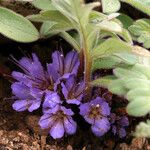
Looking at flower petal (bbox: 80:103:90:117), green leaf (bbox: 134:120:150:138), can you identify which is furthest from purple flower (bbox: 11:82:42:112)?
green leaf (bbox: 134:120:150:138)

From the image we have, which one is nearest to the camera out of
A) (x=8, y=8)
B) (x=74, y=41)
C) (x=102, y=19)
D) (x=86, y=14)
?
(x=86, y=14)

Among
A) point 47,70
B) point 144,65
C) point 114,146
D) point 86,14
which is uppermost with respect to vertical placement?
point 86,14

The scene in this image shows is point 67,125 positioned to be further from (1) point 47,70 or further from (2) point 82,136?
(1) point 47,70

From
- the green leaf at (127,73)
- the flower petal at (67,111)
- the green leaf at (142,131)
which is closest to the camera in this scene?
the green leaf at (142,131)

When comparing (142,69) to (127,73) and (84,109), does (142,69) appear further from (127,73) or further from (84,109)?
(84,109)

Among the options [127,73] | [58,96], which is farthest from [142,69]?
[58,96]

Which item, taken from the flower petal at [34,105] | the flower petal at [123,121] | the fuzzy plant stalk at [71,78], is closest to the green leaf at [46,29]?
the fuzzy plant stalk at [71,78]

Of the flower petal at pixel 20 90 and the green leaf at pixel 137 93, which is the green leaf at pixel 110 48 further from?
the flower petal at pixel 20 90

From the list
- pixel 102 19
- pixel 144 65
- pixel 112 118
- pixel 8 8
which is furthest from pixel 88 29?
pixel 8 8
